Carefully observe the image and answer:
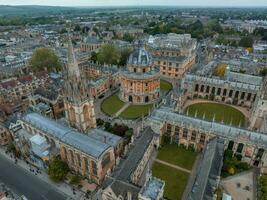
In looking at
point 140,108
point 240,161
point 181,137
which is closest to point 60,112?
point 140,108

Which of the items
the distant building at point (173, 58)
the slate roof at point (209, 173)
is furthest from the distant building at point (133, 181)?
the distant building at point (173, 58)

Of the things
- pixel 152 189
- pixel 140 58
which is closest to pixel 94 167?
pixel 152 189

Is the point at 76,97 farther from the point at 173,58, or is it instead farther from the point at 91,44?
the point at 91,44

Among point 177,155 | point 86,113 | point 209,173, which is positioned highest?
point 86,113

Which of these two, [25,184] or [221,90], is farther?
[221,90]

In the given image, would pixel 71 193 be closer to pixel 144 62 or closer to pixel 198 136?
pixel 198 136

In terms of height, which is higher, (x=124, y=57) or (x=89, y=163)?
(x=124, y=57)
